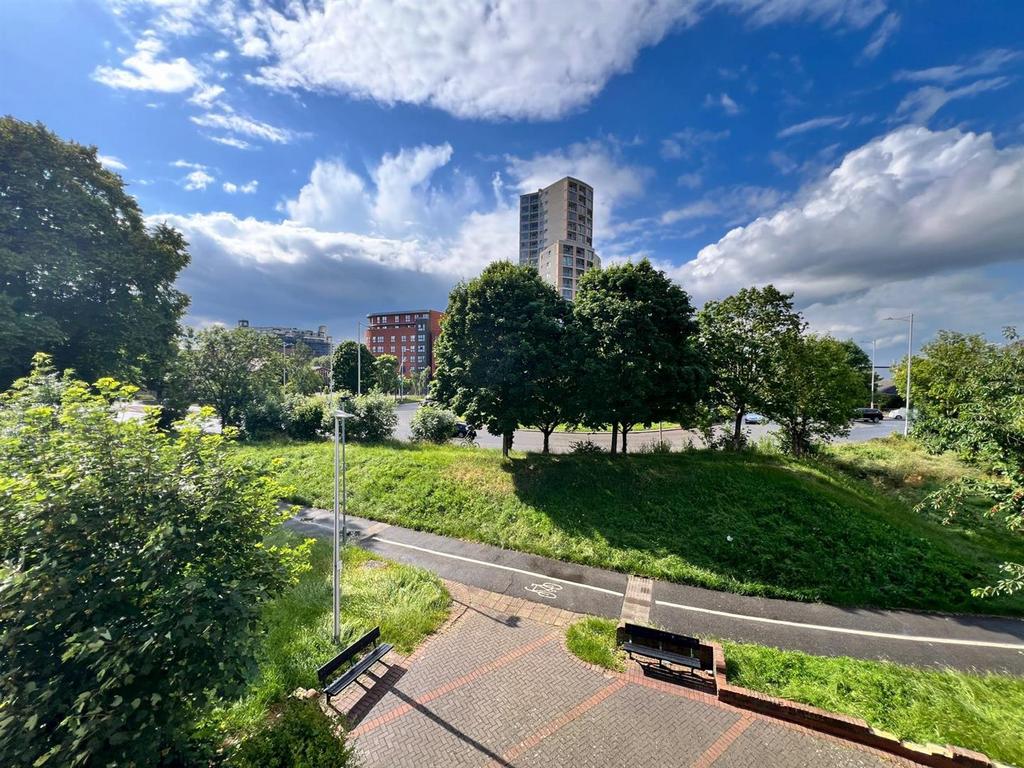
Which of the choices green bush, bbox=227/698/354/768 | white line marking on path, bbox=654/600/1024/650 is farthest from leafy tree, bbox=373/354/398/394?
green bush, bbox=227/698/354/768

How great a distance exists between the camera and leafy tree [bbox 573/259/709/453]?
49.1 ft

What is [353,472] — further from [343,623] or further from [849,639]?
[849,639]

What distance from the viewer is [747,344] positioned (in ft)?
59.7

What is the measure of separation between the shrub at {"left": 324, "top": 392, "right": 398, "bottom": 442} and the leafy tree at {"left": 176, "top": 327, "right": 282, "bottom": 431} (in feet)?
25.7

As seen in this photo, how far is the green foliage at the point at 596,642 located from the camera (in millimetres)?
7746

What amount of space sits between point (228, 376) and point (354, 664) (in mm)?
28545

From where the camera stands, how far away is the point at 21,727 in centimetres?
288

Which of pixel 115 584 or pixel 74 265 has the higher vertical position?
pixel 74 265

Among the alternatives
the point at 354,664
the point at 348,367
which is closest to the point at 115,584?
the point at 354,664

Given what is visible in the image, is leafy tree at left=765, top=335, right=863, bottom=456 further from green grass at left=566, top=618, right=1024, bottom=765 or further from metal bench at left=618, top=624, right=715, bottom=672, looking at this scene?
metal bench at left=618, top=624, right=715, bottom=672

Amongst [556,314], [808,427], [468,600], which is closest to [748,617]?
[468,600]

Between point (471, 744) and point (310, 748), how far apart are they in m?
2.54

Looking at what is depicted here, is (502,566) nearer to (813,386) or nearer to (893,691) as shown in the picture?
(893,691)

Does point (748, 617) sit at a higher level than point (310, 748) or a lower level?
lower
